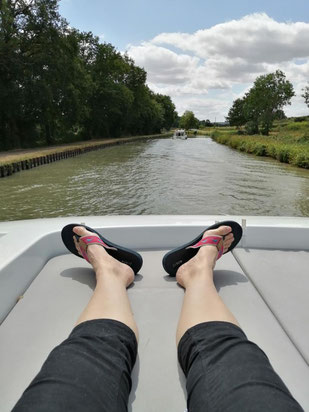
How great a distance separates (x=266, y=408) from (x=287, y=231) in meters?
1.24

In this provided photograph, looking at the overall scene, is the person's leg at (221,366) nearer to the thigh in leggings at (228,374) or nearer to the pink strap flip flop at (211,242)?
the thigh in leggings at (228,374)

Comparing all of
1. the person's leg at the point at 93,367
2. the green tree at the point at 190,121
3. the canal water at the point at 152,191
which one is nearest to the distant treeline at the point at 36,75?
the canal water at the point at 152,191

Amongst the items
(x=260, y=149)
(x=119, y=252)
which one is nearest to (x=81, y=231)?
(x=119, y=252)

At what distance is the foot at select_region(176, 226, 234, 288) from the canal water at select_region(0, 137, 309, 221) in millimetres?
6167

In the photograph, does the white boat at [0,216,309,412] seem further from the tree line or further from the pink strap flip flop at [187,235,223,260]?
the tree line

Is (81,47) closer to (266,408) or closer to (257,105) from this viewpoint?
(257,105)

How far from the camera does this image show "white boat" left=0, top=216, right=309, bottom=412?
3.14 feet

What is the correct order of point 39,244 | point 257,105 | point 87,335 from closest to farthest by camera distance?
point 87,335
point 39,244
point 257,105

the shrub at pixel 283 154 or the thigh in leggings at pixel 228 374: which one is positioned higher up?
the thigh in leggings at pixel 228 374

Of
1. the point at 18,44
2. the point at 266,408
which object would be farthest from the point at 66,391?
the point at 18,44

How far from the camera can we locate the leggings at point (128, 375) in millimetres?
677

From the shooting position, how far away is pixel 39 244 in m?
1.59

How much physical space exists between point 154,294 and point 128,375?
0.54 m

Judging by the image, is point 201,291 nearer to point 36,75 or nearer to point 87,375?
point 87,375
